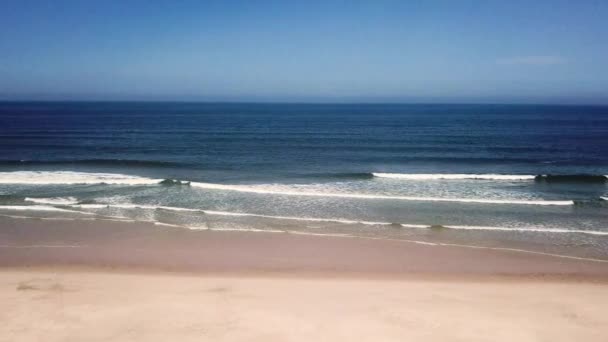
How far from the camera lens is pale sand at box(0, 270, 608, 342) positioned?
24.2 ft

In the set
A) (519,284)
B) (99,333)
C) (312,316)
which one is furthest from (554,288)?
(99,333)

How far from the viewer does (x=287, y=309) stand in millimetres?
8359

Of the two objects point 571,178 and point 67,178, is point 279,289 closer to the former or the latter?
point 67,178

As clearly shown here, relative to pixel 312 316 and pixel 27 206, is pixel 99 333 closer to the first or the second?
pixel 312 316

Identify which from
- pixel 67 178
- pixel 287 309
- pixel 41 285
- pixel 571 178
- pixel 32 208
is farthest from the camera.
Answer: pixel 571 178

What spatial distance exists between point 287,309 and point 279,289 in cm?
108

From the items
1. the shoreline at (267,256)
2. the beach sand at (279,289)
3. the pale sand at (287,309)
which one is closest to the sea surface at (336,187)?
the shoreline at (267,256)

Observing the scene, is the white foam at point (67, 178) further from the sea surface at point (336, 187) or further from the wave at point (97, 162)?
the wave at point (97, 162)

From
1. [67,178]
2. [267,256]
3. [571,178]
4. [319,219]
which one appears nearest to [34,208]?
[67,178]

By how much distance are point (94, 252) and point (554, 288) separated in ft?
39.5

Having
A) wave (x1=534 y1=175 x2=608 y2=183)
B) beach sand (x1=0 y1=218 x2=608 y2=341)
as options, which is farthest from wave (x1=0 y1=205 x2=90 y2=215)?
wave (x1=534 y1=175 x2=608 y2=183)

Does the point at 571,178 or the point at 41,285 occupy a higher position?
the point at 571,178

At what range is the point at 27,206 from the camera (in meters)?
16.6

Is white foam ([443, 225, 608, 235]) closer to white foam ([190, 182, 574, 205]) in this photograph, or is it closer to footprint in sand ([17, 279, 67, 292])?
white foam ([190, 182, 574, 205])
